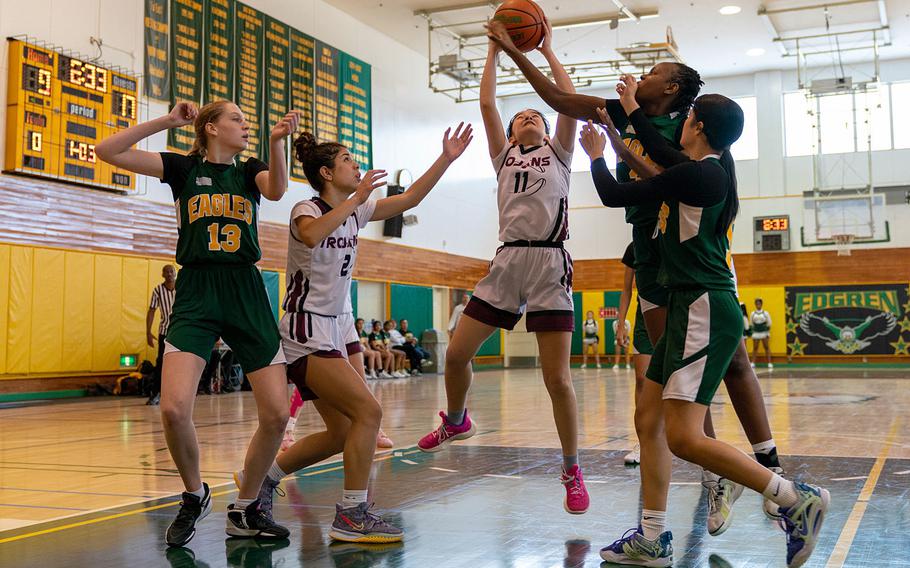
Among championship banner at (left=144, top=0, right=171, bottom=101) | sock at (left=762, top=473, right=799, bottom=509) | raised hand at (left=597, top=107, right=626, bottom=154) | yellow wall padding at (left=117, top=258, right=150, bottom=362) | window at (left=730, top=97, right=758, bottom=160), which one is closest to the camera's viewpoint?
sock at (left=762, top=473, right=799, bottom=509)

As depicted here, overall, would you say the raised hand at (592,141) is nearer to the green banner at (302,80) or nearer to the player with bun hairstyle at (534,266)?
the player with bun hairstyle at (534,266)

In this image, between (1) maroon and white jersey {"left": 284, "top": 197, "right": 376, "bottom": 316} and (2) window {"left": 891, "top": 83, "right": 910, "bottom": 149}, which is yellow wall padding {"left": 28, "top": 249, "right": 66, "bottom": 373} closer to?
(1) maroon and white jersey {"left": 284, "top": 197, "right": 376, "bottom": 316}

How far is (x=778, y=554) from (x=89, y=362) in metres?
12.8

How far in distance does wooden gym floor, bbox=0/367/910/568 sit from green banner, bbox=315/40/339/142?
35.9 feet

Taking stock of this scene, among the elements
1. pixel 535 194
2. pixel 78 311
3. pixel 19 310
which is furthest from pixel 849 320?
pixel 535 194

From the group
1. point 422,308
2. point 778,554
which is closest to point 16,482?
point 778,554

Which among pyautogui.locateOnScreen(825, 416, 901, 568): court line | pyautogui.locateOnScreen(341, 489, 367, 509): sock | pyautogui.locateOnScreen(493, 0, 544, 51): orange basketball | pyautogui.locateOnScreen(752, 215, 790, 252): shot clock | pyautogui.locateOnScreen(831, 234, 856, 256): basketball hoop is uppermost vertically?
pyautogui.locateOnScreen(752, 215, 790, 252): shot clock

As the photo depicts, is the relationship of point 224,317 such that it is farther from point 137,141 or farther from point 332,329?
point 137,141

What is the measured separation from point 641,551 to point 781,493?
21.0 inches

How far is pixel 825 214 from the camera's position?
2298 centimetres

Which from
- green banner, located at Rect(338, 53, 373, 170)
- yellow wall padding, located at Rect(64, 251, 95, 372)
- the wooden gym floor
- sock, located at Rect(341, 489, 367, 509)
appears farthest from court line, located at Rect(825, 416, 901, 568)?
green banner, located at Rect(338, 53, 373, 170)

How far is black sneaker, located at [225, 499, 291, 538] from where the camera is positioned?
3.68 metres

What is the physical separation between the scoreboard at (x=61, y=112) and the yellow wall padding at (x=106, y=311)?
1.33m

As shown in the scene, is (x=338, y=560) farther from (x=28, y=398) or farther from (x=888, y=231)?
(x=888, y=231)
